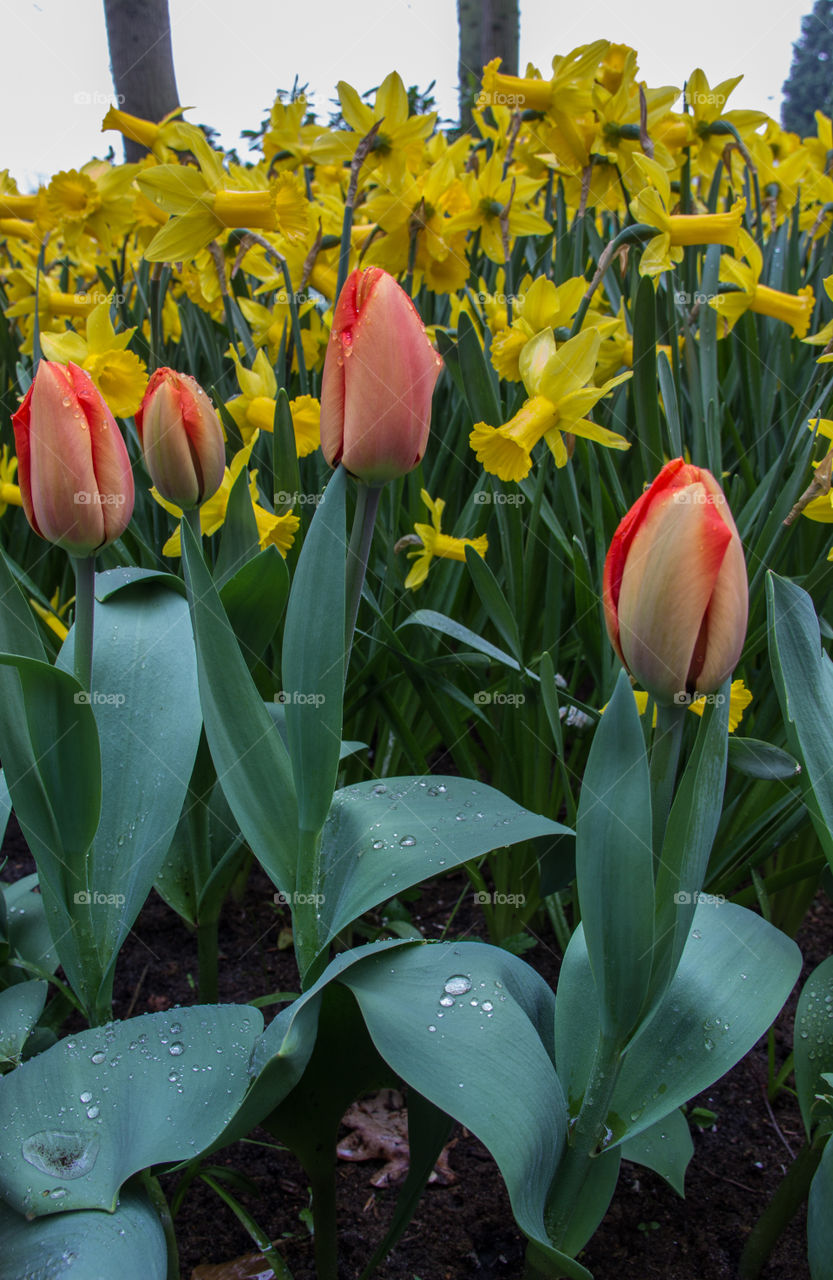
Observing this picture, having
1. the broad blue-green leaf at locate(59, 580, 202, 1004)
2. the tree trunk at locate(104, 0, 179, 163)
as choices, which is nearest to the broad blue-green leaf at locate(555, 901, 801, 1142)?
the broad blue-green leaf at locate(59, 580, 202, 1004)

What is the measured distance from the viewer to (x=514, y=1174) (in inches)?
22.7

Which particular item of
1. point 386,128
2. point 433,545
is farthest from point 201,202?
point 433,545

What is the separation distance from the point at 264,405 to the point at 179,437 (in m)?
0.42

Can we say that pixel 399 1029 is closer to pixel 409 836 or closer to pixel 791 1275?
pixel 409 836

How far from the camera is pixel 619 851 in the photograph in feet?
1.92

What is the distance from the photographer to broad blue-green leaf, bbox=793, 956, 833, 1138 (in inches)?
29.4

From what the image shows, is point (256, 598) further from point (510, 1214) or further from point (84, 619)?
point (510, 1214)

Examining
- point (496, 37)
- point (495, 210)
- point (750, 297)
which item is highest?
point (496, 37)

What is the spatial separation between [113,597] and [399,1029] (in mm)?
586

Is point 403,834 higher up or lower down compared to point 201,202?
lower down

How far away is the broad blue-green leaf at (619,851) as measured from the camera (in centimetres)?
58

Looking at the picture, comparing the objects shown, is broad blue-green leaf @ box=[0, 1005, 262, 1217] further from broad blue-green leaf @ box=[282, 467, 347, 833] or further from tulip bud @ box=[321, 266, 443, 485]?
tulip bud @ box=[321, 266, 443, 485]

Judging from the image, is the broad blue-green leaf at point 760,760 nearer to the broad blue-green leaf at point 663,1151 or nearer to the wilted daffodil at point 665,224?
the broad blue-green leaf at point 663,1151

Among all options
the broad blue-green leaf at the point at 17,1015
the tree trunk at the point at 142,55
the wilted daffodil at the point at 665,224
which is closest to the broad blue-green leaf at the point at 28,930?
the broad blue-green leaf at the point at 17,1015
